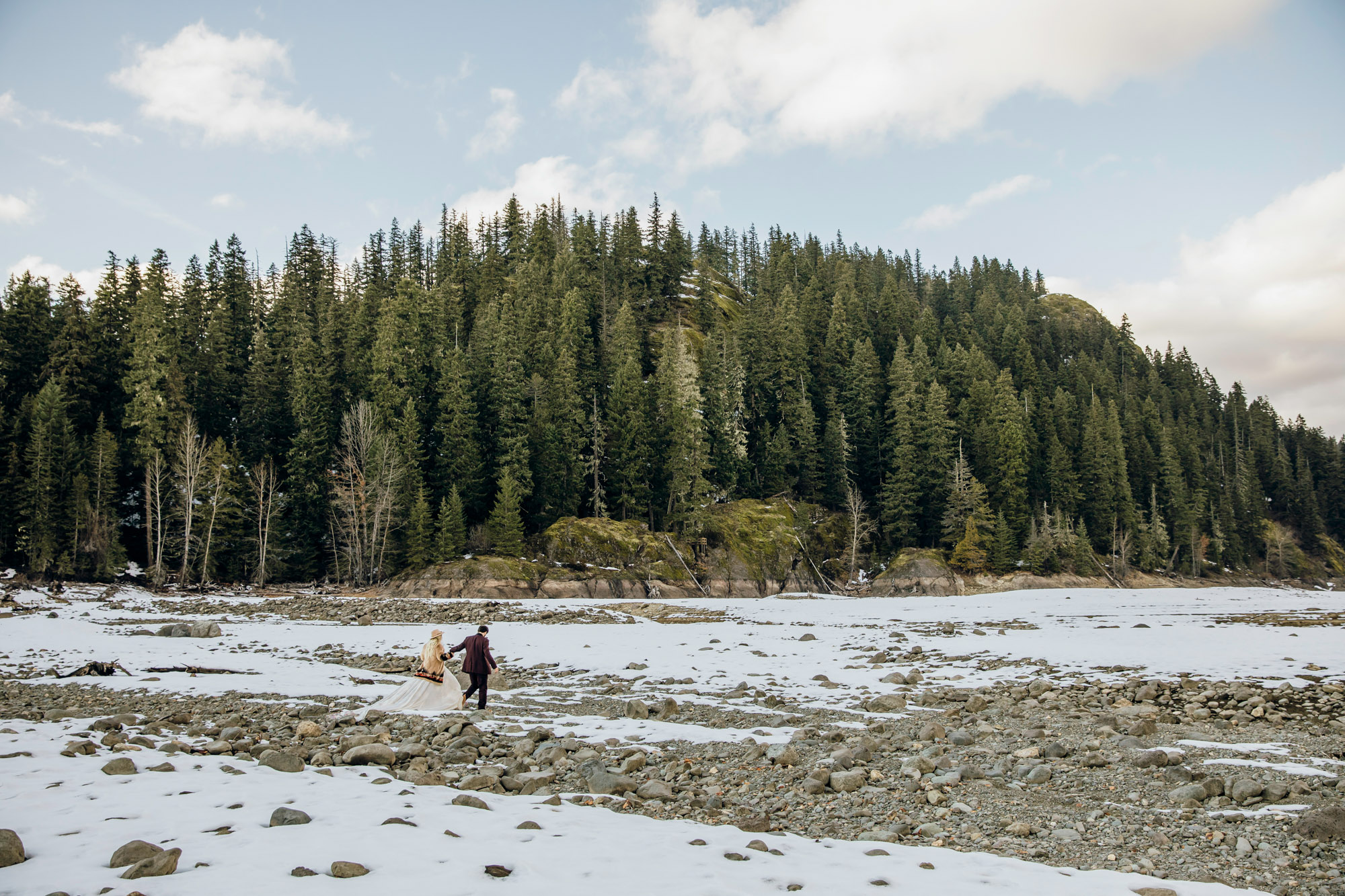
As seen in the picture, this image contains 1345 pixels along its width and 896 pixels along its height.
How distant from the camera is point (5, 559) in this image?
40406 millimetres

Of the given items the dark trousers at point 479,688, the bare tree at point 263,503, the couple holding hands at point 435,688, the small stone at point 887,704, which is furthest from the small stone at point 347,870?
the bare tree at point 263,503

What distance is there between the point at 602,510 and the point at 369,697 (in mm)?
36385

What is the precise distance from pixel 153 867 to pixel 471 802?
9.15 feet

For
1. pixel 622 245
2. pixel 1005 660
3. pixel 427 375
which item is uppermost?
pixel 622 245

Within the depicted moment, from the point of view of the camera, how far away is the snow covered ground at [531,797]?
192 inches

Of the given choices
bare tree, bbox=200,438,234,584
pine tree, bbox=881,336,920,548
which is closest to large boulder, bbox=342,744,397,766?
bare tree, bbox=200,438,234,584

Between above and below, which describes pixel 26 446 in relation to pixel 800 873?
above

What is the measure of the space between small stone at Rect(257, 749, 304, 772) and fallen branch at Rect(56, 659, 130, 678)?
1138cm

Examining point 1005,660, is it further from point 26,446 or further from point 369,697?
point 26,446

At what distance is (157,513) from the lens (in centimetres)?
4303

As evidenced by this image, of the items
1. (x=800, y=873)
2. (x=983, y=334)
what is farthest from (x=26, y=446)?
(x=983, y=334)

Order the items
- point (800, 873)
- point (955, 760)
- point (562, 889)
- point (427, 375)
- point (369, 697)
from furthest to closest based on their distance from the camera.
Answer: point (427, 375) → point (369, 697) → point (955, 760) → point (800, 873) → point (562, 889)

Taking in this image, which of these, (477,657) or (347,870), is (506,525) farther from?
(347,870)

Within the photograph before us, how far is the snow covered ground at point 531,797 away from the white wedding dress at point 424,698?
1.32 m
